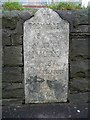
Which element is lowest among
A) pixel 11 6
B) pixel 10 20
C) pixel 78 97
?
pixel 78 97

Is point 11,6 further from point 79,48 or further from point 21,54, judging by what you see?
point 79,48

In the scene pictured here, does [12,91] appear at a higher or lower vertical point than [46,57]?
lower

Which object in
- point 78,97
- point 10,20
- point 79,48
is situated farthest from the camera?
point 78,97

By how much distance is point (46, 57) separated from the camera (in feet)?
14.6

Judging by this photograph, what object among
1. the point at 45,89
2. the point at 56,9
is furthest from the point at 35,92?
the point at 56,9

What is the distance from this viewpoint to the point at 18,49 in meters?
4.43

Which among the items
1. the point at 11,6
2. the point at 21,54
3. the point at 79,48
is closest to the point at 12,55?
the point at 21,54

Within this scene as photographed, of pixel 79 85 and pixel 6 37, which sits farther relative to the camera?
pixel 79 85

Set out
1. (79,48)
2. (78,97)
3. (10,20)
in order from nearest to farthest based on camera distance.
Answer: (10,20)
(79,48)
(78,97)

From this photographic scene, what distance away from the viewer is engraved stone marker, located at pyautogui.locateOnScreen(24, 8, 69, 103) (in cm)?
436

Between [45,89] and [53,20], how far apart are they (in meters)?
1.02

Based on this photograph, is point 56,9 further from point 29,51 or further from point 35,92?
point 35,92

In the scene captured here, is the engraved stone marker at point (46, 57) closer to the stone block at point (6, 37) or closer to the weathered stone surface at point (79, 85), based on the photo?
the weathered stone surface at point (79, 85)

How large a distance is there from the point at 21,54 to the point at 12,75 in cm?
34
